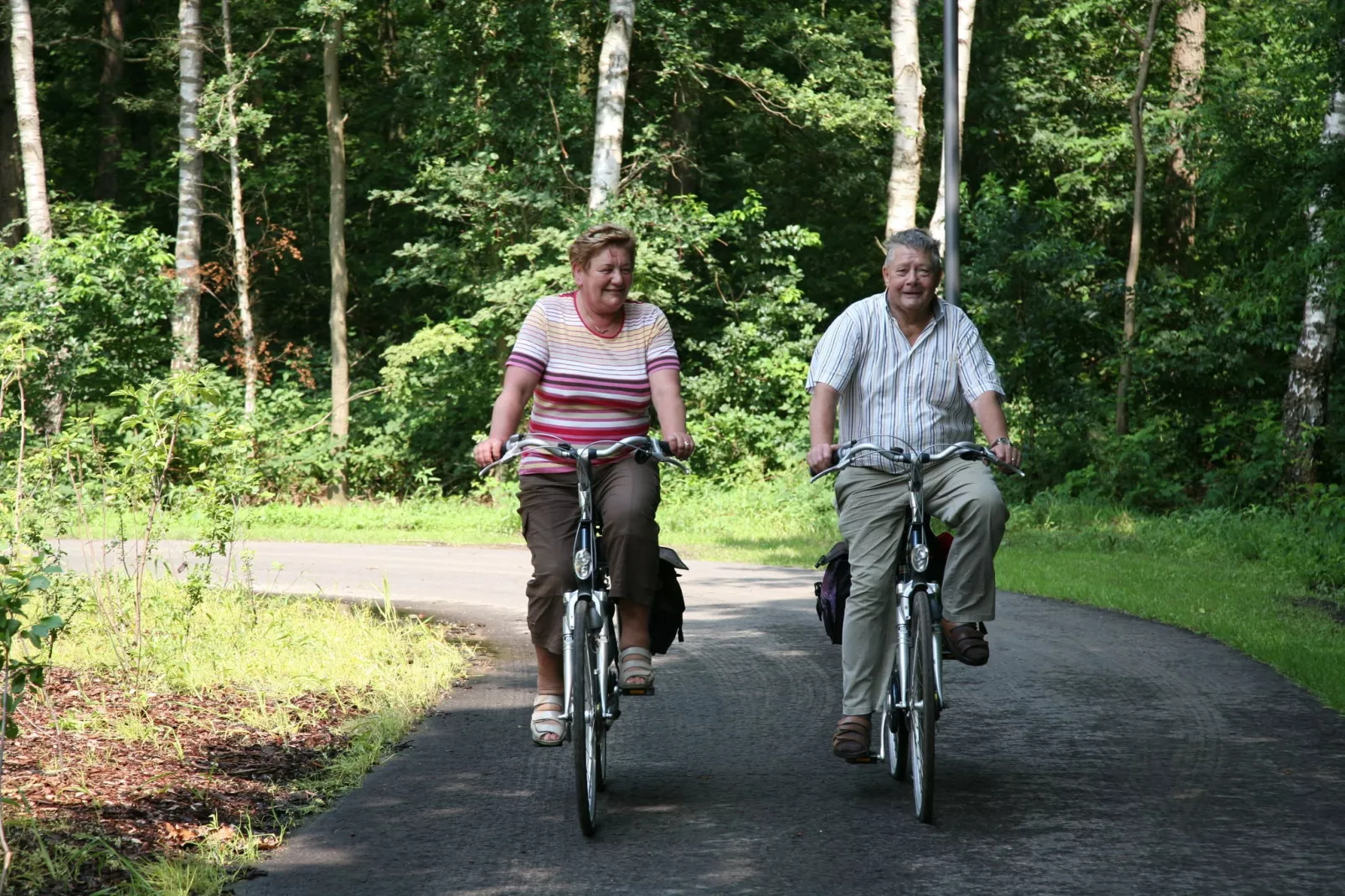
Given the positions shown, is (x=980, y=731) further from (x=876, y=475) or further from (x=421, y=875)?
(x=421, y=875)

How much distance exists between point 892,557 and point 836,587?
0.46 meters

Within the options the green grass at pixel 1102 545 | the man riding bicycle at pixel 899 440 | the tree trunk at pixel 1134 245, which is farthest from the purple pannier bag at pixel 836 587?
the tree trunk at pixel 1134 245

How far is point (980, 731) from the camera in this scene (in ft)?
22.7

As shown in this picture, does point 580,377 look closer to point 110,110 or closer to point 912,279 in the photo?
point 912,279

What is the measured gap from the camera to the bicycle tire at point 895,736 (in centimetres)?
584

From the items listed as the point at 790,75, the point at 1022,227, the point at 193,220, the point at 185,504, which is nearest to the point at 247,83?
the point at 193,220

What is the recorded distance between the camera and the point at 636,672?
230 inches

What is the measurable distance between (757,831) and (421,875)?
3.92 feet

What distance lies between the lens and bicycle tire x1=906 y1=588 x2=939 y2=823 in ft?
17.3

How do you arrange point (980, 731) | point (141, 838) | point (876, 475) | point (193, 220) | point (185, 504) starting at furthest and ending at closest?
point (193, 220) → point (185, 504) → point (980, 731) → point (876, 475) → point (141, 838)

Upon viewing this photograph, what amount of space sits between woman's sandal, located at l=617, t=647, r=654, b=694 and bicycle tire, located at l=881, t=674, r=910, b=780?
3.00 ft

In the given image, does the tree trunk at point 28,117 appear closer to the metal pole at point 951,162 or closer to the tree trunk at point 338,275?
the tree trunk at point 338,275

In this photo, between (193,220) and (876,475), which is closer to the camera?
(876,475)

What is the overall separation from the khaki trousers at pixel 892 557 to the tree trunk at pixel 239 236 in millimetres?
20833
